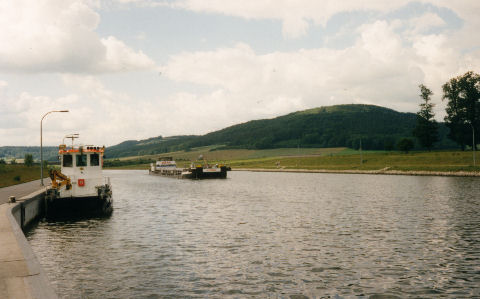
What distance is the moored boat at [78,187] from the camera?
3484 cm

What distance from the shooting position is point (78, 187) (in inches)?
1432

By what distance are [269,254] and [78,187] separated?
74.8 ft

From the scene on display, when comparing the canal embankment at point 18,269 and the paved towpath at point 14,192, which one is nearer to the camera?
the canal embankment at point 18,269

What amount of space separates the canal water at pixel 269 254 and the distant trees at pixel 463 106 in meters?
89.7

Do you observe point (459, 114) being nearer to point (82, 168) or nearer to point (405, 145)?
point (405, 145)

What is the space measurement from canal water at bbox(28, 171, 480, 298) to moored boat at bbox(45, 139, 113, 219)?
2.22m

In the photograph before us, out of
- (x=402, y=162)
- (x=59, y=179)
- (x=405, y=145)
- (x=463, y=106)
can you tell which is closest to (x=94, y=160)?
(x=59, y=179)

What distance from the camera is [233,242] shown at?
2375 cm

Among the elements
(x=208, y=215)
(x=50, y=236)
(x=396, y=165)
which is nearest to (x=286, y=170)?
(x=396, y=165)

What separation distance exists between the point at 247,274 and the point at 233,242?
6.65 m

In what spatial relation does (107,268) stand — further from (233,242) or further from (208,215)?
(208,215)

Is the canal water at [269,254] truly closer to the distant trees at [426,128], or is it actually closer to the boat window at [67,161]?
the boat window at [67,161]

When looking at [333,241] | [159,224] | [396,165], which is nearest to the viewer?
[333,241]

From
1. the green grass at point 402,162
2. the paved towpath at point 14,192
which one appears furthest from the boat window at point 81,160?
the green grass at point 402,162
